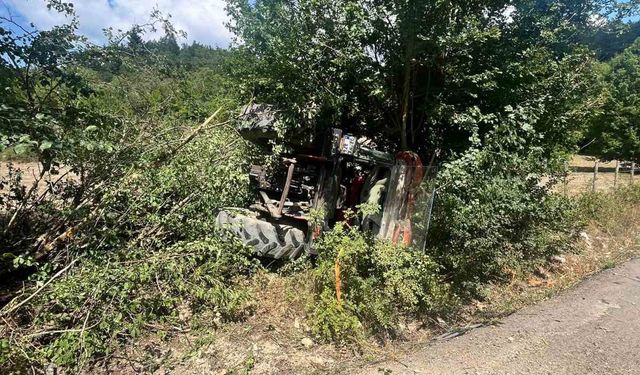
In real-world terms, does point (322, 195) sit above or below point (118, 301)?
above

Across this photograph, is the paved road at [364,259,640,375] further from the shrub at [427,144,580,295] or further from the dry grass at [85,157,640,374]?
the shrub at [427,144,580,295]

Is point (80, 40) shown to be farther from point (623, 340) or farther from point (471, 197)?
point (623, 340)

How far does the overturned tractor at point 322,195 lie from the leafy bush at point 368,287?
0.47 m

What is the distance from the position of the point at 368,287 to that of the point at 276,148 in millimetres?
2284

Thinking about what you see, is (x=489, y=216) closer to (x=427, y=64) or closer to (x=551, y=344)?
(x=551, y=344)

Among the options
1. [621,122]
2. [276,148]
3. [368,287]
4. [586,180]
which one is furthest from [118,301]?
[621,122]

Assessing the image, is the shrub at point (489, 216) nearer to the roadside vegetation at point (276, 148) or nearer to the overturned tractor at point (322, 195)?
the roadside vegetation at point (276, 148)

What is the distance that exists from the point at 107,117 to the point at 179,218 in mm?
1320

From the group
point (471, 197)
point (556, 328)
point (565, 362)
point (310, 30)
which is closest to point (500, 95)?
point (471, 197)

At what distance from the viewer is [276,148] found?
18.7 ft

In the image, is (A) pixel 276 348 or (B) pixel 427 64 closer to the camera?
(A) pixel 276 348

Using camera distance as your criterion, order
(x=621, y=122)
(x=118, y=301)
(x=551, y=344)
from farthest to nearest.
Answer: (x=621, y=122) → (x=551, y=344) → (x=118, y=301)

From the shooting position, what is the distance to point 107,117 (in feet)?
14.2

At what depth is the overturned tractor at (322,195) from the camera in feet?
17.3
